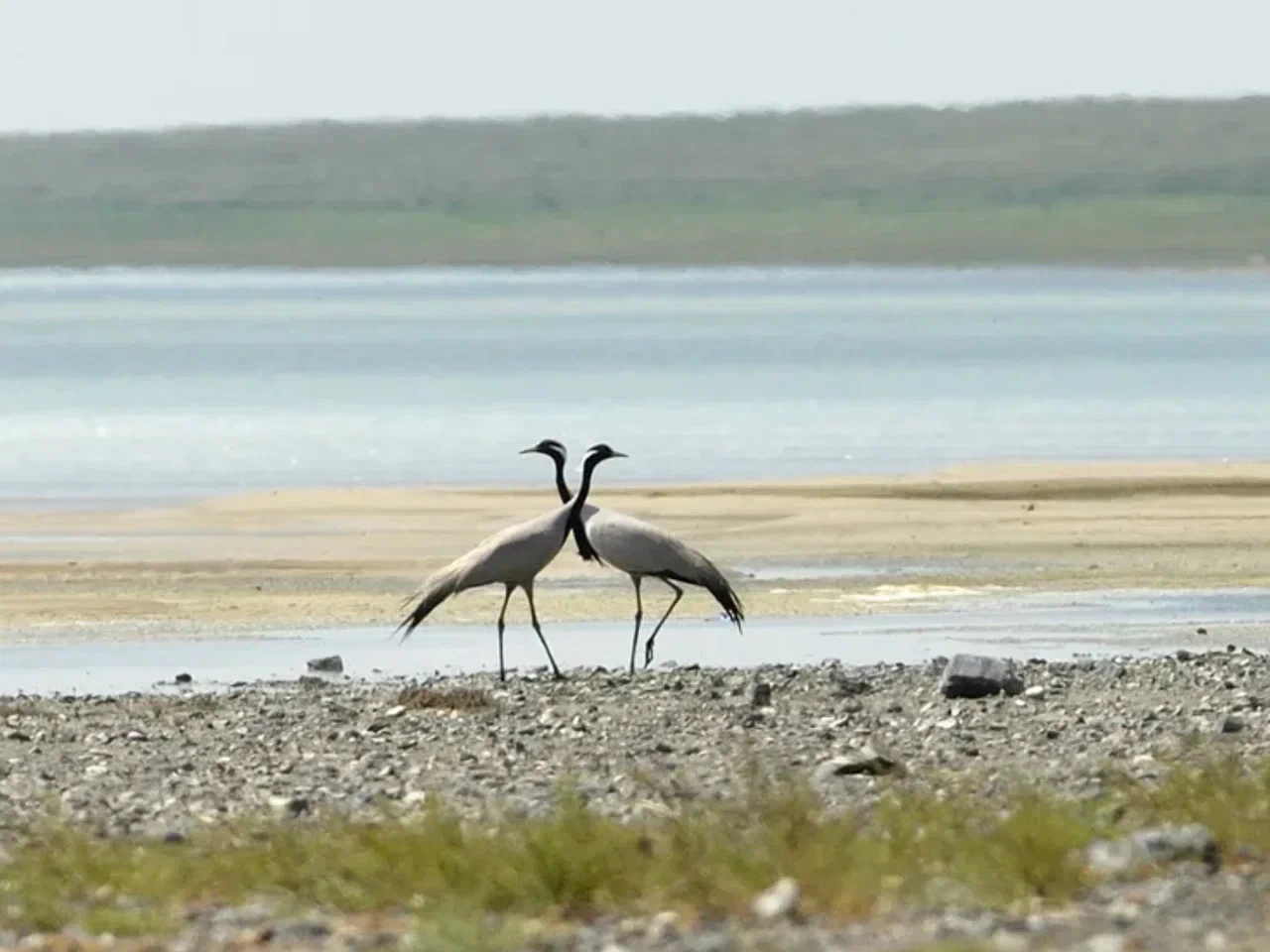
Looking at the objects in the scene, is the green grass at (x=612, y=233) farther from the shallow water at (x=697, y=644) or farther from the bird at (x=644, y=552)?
the bird at (x=644, y=552)

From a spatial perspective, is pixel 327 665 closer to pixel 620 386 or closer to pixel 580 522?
pixel 580 522

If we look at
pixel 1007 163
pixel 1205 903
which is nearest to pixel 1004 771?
pixel 1205 903

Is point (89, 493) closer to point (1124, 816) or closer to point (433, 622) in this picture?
point (433, 622)

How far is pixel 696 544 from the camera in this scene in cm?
2731

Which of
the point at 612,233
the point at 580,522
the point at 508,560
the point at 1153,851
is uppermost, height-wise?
the point at 612,233

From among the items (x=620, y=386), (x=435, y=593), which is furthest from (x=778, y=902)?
(x=620, y=386)

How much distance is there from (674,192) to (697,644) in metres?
152

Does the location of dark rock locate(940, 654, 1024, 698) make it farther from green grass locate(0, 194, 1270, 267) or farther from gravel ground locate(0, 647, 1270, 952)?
green grass locate(0, 194, 1270, 267)

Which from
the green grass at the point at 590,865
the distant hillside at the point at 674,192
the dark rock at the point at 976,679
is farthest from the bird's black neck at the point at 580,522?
the distant hillside at the point at 674,192

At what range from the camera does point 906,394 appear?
52875 mm

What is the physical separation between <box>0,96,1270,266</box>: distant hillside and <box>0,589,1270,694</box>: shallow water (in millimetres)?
126555

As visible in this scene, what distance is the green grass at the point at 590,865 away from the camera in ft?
31.0

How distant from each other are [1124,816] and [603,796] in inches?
82.7

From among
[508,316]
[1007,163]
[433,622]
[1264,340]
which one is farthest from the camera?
[1007,163]
